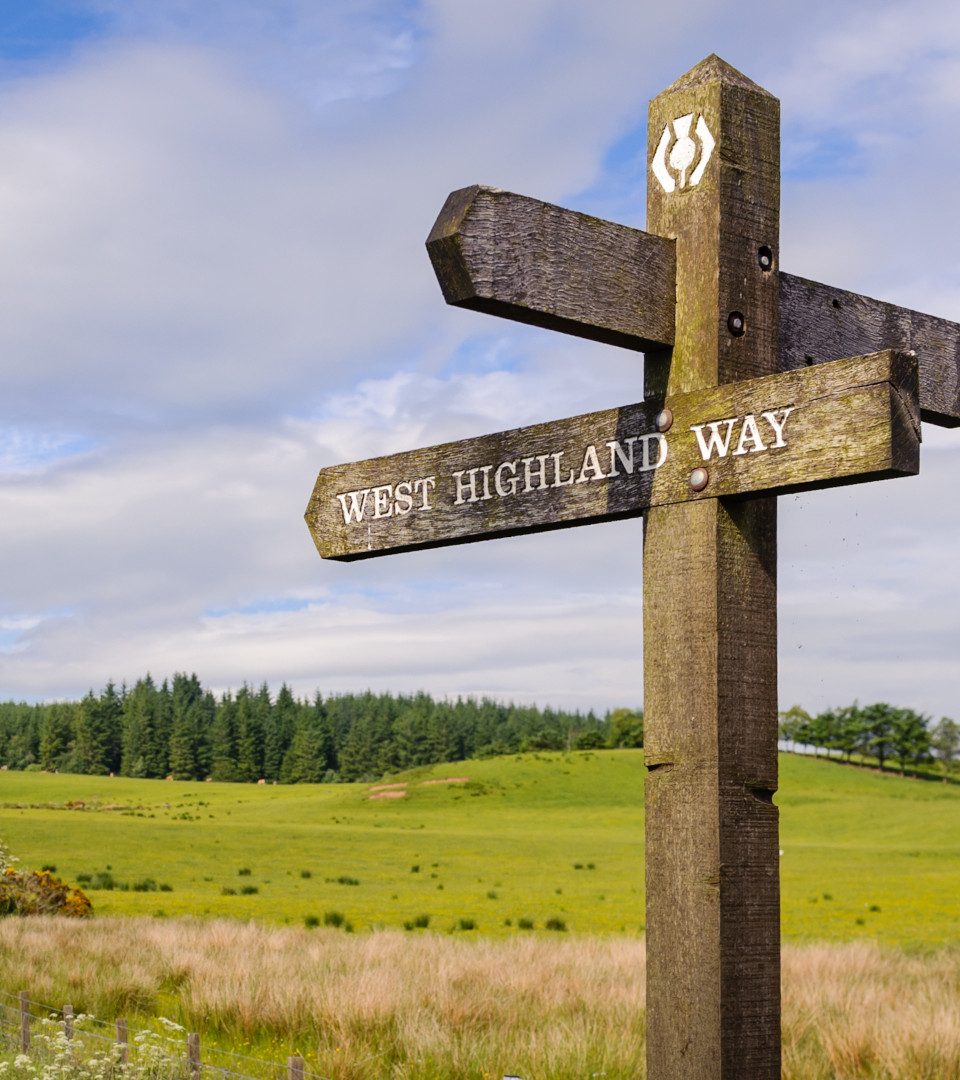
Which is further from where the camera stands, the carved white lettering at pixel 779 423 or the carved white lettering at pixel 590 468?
the carved white lettering at pixel 590 468

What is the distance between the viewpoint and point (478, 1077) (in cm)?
905

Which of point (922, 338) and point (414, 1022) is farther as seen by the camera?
point (414, 1022)

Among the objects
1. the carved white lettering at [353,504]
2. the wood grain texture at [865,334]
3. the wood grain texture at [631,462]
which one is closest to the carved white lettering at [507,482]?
the wood grain texture at [631,462]

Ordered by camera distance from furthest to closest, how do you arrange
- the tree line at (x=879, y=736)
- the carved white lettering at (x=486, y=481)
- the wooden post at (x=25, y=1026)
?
1. the tree line at (x=879, y=736)
2. the wooden post at (x=25, y=1026)
3. the carved white lettering at (x=486, y=481)

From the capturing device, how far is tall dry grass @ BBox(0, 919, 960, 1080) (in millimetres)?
9461

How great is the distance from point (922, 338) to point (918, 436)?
61.4 inches

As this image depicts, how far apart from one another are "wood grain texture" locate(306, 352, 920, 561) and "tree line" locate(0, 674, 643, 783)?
6171 inches

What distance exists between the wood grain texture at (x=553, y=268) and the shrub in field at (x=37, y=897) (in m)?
22.1

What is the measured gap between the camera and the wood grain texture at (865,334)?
4.52 m

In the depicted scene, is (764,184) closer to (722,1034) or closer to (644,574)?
(644,574)

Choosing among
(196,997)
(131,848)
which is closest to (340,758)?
(131,848)

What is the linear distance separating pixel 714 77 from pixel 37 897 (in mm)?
23355

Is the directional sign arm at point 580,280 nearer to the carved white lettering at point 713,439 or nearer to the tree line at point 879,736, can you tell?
the carved white lettering at point 713,439

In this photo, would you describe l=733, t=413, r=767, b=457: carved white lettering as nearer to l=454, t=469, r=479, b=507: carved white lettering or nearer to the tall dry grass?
l=454, t=469, r=479, b=507: carved white lettering
